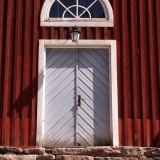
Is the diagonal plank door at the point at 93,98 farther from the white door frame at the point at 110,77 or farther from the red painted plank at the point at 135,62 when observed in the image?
the red painted plank at the point at 135,62

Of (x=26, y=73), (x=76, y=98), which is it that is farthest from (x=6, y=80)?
(x=76, y=98)

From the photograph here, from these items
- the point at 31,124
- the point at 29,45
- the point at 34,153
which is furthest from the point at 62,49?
the point at 34,153

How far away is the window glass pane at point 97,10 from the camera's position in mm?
7715

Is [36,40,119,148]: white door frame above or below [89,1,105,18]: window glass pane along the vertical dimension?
below

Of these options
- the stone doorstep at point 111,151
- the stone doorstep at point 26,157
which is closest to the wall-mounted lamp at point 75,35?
the stone doorstep at point 111,151

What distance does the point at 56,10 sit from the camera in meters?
7.77

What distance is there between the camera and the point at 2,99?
725 centimetres

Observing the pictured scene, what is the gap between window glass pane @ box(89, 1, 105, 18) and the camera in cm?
771

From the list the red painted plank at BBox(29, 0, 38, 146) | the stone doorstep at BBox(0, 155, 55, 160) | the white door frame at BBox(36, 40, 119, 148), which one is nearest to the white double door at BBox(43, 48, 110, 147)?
the white door frame at BBox(36, 40, 119, 148)

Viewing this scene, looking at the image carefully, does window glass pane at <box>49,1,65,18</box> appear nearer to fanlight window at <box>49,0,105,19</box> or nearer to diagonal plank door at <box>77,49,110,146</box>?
fanlight window at <box>49,0,105,19</box>

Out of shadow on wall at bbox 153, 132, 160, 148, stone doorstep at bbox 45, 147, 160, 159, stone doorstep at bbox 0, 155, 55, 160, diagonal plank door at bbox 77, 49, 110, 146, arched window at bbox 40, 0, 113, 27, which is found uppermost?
arched window at bbox 40, 0, 113, 27

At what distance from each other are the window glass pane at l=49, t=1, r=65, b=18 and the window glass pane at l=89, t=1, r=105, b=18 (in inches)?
27.5

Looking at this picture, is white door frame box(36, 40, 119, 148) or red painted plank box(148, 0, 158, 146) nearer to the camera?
white door frame box(36, 40, 119, 148)

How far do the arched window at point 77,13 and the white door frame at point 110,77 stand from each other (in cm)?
43
